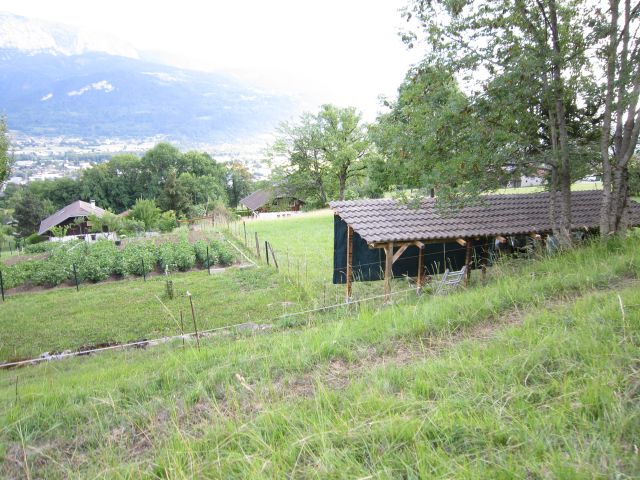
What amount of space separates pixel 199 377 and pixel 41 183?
8849cm

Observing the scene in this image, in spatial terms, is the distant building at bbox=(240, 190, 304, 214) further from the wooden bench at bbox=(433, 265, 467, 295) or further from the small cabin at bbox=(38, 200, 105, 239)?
→ the wooden bench at bbox=(433, 265, 467, 295)

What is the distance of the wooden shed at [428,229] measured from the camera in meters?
9.78

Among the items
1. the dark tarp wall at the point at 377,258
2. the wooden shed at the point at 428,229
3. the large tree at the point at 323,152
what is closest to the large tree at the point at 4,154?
the dark tarp wall at the point at 377,258

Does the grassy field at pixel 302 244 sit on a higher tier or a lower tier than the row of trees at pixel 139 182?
lower

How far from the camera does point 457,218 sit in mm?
10812

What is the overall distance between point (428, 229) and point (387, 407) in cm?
817

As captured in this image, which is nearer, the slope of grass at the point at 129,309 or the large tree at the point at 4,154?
the slope of grass at the point at 129,309

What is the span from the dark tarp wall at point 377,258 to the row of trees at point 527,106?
2.47 meters

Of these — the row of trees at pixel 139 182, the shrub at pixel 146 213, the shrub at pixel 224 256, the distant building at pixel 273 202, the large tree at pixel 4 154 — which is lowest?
the shrub at pixel 224 256

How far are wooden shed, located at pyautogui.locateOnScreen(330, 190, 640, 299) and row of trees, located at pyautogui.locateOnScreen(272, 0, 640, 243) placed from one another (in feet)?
3.30

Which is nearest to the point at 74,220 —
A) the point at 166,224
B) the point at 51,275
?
the point at 166,224

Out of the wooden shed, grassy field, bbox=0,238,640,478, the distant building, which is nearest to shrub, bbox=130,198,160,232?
the distant building

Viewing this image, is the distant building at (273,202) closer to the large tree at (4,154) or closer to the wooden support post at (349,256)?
the large tree at (4,154)

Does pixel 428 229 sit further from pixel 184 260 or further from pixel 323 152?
pixel 323 152
